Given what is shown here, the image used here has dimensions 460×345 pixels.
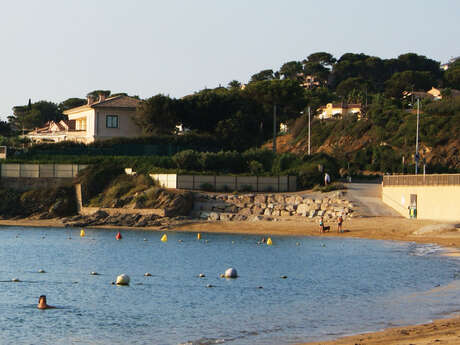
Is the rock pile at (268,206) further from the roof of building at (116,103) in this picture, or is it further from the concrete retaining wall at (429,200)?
the roof of building at (116,103)

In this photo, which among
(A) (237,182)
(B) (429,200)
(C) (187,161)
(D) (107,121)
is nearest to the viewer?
(B) (429,200)

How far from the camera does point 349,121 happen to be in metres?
112

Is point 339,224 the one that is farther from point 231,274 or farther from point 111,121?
point 111,121

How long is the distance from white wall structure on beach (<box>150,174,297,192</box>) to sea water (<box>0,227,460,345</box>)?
630 inches

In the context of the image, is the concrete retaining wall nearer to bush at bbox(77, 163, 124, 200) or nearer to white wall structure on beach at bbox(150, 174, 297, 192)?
white wall structure on beach at bbox(150, 174, 297, 192)

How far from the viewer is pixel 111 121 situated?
9425cm

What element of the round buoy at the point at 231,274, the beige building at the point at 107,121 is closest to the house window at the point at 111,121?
the beige building at the point at 107,121

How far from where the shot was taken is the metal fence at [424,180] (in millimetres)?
55438

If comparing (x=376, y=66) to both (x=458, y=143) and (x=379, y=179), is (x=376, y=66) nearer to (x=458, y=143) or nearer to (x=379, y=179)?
(x=458, y=143)

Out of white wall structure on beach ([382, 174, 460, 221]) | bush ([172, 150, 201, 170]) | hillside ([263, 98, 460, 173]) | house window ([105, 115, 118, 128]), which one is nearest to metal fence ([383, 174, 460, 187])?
white wall structure on beach ([382, 174, 460, 221])

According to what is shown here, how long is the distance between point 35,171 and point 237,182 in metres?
20.7

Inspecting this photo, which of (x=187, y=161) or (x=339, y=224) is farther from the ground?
(x=187, y=161)

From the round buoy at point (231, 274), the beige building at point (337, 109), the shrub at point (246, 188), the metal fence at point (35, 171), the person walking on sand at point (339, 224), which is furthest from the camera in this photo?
the beige building at point (337, 109)

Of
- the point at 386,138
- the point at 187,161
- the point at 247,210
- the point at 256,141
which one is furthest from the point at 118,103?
the point at 386,138
